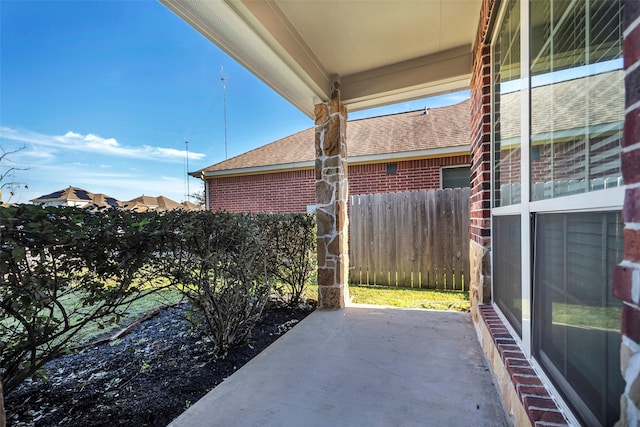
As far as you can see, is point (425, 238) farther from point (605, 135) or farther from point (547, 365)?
point (605, 135)

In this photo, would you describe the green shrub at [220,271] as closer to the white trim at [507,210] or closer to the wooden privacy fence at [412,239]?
the white trim at [507,210]

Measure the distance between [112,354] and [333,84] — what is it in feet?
13.0

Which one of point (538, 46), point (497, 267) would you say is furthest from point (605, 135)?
point (497, 267)

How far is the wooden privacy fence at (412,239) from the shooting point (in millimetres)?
5023

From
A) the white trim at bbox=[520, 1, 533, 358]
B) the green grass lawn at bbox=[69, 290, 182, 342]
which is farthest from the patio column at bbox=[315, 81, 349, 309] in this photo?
the white trim at bbox=[520, 1, 533, 358]

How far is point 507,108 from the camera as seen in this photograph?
2016 millimetres

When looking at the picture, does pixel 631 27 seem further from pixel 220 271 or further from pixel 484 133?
pixel 220 271

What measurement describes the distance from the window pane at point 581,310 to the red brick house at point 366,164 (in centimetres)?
538

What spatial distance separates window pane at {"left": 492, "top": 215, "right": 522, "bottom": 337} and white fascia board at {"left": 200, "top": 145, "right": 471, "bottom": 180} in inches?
167

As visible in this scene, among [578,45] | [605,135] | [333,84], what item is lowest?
[605,135]

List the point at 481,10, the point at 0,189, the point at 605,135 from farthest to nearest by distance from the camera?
the point at 481,10 < the point at 0,189 < the point at 605,135

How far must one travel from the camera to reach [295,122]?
1204cm

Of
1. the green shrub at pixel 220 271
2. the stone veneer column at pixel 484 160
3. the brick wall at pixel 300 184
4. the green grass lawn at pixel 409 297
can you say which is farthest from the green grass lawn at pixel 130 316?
the brick wall at pixel 300 184

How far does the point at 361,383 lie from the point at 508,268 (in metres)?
1.34
